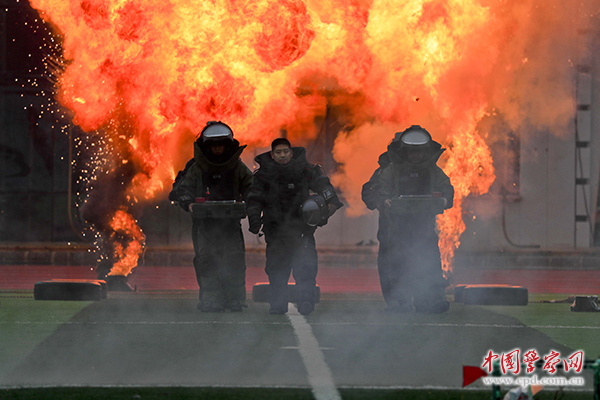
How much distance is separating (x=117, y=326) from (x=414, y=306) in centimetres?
297

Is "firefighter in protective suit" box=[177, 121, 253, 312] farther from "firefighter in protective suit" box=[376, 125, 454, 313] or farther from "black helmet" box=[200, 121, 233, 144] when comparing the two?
"firefighter in protective suit" box=[376, 125, 454, 313]

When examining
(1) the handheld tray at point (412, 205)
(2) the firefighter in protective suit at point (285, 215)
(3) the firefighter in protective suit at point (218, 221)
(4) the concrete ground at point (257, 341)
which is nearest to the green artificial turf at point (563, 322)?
(4) the concrete ground at point (257, 341)

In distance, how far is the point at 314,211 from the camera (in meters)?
7.26

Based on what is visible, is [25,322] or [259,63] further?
[259,63]

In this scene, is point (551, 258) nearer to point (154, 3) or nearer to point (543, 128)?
point (543, 128)

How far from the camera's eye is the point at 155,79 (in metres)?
8.93

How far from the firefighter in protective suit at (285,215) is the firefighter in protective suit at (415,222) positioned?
24.6 inches

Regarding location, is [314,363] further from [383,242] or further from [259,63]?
[259,63]

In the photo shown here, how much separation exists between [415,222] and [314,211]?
1077 millimetres

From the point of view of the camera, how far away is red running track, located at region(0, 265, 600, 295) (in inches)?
464

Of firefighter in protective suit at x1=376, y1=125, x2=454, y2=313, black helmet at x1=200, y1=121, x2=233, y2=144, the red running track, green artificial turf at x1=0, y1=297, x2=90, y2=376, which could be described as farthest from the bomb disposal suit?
the red running track

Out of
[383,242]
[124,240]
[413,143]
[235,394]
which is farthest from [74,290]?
[235,394]

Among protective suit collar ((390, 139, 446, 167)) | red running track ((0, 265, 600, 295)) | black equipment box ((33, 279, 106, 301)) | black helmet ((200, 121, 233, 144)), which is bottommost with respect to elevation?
red running track ((0, 265, 600, 295))

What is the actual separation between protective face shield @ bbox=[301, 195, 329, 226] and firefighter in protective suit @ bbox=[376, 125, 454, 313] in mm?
643
